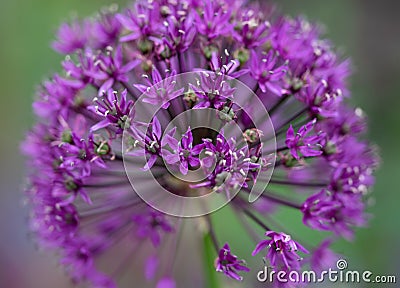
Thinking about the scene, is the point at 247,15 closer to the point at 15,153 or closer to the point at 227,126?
the point at 227,126

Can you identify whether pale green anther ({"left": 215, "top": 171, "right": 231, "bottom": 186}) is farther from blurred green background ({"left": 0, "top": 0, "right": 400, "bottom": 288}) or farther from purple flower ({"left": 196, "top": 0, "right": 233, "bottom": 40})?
blurred green background ({"left": 0, "top": 0, "right": 400, "bottom": 288})

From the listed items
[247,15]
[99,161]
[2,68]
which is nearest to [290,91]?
[247,15]

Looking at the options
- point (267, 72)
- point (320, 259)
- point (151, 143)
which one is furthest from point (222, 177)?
point (320, 259)

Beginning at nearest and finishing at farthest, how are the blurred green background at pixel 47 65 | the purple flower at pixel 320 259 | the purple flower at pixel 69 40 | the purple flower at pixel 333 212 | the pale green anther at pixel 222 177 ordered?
the pale green anther at pixel 222 177 < the purple flower at pixel 333 212 < the purple flower at pixel 320 259 < the purple flower at pixel 69 40 < the blurred green background at pixel 47 65

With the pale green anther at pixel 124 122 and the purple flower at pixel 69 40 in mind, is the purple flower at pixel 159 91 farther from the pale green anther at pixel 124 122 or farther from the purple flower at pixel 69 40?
the purple flower at pixel 69 40

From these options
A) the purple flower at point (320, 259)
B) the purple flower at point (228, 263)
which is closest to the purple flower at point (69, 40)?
the purple flower at point (228, 263)

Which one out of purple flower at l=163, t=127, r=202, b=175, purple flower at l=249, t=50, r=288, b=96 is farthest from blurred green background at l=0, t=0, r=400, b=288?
purple flower at l=163, t=127, r=202, b=175
